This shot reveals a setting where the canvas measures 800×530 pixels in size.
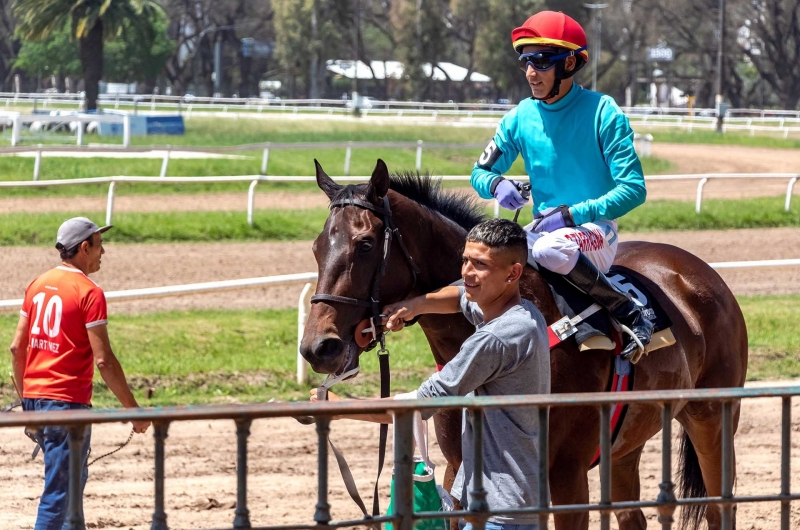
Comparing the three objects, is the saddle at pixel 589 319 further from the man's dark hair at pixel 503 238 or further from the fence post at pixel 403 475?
the fence post at pixel 403 475

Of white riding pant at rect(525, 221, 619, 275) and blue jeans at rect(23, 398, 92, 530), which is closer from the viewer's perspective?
white riding pant at rect(525, 221, 619, 275)

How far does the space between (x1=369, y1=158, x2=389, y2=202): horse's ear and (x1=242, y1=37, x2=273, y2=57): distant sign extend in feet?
235

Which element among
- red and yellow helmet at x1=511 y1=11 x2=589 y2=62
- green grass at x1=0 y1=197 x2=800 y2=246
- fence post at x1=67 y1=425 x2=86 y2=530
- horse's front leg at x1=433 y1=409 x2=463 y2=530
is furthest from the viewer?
green grass at x1=0 y1=197 x2=800 y2=246

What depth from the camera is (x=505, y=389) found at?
127 inches

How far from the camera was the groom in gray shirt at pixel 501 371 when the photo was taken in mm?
3145

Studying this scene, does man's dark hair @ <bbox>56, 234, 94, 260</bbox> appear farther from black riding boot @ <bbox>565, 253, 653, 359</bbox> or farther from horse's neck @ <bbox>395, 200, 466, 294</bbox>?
black riding boot @ <bbox>565, 253, 653, 359</bbox>

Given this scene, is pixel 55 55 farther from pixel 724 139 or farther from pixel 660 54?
pixel 724 139

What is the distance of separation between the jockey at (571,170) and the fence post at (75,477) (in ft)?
6.39

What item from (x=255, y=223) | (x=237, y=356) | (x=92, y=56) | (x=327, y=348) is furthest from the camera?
(x=92, y=56)

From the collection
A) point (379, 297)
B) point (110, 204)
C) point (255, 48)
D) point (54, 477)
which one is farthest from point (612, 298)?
point (255, 48)

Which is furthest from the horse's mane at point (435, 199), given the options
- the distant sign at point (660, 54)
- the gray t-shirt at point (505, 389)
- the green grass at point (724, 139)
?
the distant sign at point (660, 54)

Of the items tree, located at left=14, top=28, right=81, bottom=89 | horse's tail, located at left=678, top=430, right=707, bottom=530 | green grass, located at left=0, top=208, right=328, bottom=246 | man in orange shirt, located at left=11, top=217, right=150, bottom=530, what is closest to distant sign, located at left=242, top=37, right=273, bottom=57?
tree, located at left=14, top=28, right=81, bottom=89

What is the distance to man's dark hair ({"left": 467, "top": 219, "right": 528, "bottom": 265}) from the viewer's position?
3215 millimetres

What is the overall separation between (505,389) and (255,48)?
75.5m
